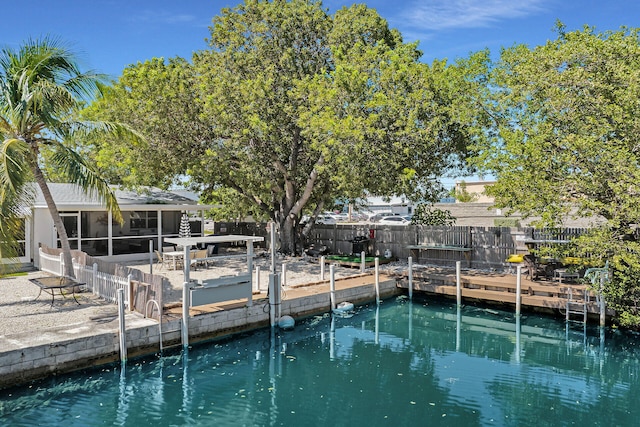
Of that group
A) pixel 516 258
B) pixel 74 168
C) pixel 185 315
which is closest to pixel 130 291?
pixel 185 315

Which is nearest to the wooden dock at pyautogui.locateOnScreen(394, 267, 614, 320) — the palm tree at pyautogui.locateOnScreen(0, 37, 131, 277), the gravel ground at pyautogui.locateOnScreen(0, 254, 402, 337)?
the gravel ground at pyautogui.locateOnScreen(0, 254, 402, 337)

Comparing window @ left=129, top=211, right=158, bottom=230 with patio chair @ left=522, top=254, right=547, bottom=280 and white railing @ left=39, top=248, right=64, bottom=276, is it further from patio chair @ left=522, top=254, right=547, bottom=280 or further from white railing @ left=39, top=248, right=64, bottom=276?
patio chair @ left=522, top=254, right=547, bottom=280

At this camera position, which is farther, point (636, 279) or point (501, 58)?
point (501, 58)

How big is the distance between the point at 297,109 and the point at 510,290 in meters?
9.97

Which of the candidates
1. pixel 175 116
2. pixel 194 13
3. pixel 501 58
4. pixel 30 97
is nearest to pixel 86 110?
pixel 175 116

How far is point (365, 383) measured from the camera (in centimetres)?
862

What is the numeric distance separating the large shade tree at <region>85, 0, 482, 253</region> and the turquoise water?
5897 millimetres

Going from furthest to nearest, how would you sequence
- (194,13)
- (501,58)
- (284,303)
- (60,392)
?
(194,13) < (501,58) < (284,303) < (60,392)

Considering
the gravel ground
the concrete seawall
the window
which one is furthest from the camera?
the window

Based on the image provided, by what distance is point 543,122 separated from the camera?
11969 millimetres

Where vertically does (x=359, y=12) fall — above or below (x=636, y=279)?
above

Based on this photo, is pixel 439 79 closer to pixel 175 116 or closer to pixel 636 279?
pixel 636 279

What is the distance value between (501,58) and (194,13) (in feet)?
37.3

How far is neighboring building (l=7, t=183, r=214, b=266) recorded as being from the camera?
1728cm
